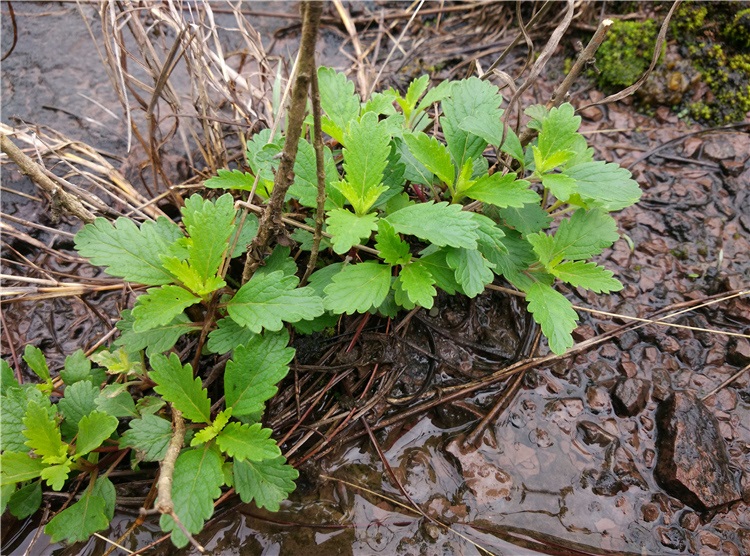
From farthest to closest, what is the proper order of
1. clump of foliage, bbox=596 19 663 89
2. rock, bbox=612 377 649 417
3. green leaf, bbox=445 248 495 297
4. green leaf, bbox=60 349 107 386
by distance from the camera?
clump of foliage, bbox=596 19 663 89 < rock, bbox=612 377 649 417 < green leaf, bbox=60 349 107 386 < green leaf, bbox=445 248 495 297

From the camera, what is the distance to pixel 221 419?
1.82 m

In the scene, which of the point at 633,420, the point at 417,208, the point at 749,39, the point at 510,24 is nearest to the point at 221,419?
the point at 417,208

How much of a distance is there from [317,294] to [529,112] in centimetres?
Answer: 120

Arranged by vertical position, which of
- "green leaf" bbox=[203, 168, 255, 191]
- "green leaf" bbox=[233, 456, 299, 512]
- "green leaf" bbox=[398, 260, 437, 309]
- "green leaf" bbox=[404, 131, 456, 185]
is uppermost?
"green leaf" bbox=[404, 131, 456, 185]

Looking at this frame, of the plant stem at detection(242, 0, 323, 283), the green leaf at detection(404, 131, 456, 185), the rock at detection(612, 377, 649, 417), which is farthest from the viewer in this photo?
the rock at detection(612, 377, 649, 417)

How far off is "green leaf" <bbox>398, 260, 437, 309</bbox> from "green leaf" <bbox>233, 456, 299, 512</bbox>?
0.75m

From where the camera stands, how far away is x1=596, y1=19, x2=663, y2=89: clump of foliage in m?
3.08

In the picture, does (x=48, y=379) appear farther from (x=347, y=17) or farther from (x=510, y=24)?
(x=510, y=24)

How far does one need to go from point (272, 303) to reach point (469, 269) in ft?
2.40

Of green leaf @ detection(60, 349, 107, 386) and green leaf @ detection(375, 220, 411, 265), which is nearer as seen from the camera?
green leaf @ detection(375, 220, 411, 265)

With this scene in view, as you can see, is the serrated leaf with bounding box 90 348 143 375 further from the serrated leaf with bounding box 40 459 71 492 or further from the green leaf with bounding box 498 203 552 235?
the green leaf with bounding box 498 203 552 235

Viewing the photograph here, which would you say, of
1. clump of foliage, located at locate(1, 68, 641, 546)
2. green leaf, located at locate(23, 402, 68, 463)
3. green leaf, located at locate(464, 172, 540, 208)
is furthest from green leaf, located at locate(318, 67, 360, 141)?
green leaf, located at locate(23, 402, 68, 463)

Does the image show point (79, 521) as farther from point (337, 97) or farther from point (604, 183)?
point (604, 183)

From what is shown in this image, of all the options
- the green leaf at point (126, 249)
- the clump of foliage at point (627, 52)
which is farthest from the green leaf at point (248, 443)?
the clump of foliage at point (627, 52)
